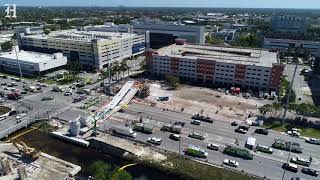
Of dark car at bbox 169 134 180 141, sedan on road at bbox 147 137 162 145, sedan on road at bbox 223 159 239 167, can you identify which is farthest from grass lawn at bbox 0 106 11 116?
sedan on road at bbox 223 159 239 167

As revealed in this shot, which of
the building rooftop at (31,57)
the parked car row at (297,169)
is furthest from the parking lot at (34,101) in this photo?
the parked car row at (297,169)

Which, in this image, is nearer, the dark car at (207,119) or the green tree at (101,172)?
the green tree at (101,172)

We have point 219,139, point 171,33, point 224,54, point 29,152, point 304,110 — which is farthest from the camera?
point 171,33

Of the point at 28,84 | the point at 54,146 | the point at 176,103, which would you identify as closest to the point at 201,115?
the point at 176,103

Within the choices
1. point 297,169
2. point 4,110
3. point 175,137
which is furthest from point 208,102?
point 4,110

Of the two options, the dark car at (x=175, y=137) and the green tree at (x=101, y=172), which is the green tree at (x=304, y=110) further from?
the green tree at (x=101, y=172)

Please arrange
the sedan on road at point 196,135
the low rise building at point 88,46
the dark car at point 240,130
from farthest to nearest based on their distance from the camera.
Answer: the low rise building at point 88,46 < the dark car at point 240,130 < the sedan on road at point 196,135

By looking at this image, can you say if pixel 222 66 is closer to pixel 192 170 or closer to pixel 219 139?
pixel 219 139
